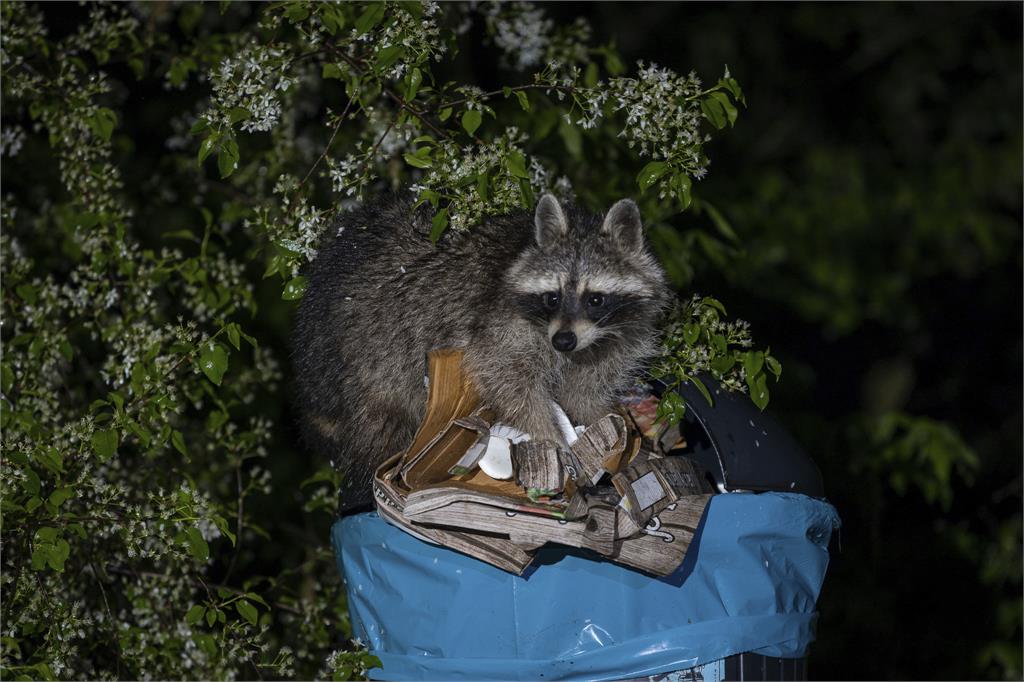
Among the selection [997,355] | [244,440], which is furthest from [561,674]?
[997,355]

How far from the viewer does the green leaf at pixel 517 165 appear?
298 centimetres

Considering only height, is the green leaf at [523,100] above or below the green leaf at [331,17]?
below

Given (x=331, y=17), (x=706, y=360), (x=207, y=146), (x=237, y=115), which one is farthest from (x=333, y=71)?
(x=706, y=360)

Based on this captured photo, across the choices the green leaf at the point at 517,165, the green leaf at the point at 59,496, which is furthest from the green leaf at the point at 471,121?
the green leaf at the point at 59,496

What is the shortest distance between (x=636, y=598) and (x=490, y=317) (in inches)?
32.5

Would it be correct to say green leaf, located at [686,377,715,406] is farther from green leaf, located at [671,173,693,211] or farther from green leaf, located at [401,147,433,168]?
green leaf, located at [401,147,433,168]

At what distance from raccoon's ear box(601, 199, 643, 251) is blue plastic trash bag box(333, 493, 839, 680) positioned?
783 mm

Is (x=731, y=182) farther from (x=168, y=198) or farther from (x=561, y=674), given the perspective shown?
(x=561, y=674)

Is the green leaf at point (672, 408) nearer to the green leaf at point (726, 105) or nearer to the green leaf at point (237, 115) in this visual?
the green leaf at point (726, 105)

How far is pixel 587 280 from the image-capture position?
3.20 m

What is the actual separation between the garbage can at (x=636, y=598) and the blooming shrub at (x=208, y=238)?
21 centimetres

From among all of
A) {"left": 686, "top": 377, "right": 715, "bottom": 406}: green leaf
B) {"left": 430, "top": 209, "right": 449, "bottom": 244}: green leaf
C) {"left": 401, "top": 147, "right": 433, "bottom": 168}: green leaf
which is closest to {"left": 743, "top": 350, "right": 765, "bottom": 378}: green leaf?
{"left": 686, "top": 377, "right": 715, "bottom": 406}: green leaf

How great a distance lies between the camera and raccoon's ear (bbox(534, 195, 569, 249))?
10.3 ft

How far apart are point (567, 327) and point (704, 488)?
52 centimetres
